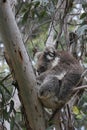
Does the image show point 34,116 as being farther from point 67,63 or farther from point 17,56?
point 67,63

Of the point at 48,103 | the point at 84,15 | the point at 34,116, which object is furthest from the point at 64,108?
the point at 84,15

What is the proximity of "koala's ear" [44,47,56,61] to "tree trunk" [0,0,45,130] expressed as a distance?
629mm

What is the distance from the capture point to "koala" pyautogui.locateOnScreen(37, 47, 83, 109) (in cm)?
207

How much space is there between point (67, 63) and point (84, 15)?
13.8 inches

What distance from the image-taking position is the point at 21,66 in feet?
5.67

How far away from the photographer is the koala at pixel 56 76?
81.4 inches

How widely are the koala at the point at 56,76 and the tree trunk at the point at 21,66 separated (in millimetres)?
98

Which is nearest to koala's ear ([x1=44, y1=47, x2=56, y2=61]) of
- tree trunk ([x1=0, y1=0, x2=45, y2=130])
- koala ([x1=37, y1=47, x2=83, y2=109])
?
koala ([x1=37, y1=47, x2=83, y2=109])

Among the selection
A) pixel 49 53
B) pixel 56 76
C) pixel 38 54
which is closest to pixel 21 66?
pixel 56 76

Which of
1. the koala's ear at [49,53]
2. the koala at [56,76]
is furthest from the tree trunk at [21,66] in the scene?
the koala's ear at [49,53]

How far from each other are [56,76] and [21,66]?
0.55 metres

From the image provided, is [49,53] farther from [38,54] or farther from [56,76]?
[56,76]

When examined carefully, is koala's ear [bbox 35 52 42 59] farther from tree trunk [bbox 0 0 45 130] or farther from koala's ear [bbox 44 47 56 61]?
tree trunk [bbox 0 0 45 130]

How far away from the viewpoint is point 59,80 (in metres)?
2.18
